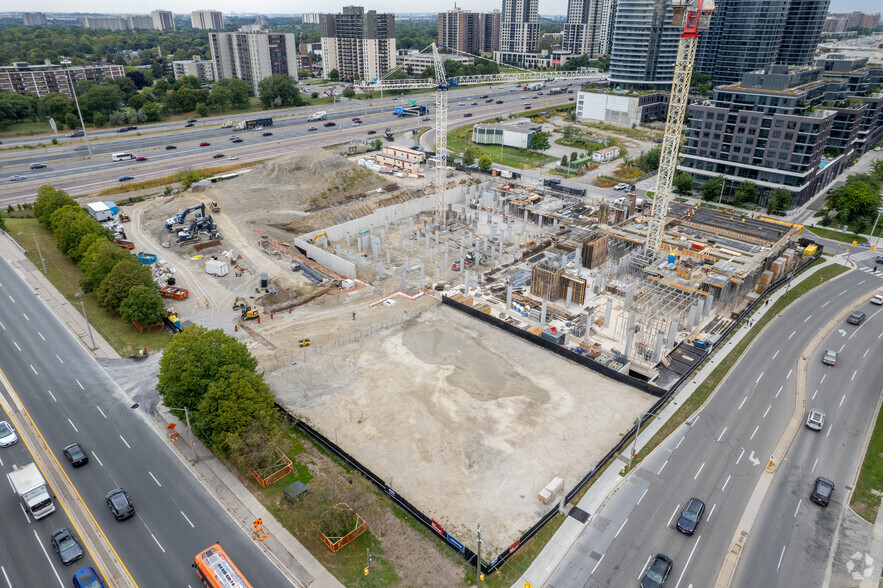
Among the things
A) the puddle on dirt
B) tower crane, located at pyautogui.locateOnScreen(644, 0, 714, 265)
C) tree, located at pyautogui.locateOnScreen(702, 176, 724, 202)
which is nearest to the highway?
tree, located at pyautogui.locateOnScreen(702, 176, 724, 202)

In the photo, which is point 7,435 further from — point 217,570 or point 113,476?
point 217,570

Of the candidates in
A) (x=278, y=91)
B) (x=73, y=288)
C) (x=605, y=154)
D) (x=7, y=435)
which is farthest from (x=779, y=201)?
(x=278, y=91)

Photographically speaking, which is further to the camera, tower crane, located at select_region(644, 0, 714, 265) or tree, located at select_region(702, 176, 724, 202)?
tree, located at select_region(702, 176, 724, 202)

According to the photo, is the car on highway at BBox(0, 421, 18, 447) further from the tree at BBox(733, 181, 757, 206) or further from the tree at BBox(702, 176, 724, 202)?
the tree at BBox(733, 181, 757, 206)

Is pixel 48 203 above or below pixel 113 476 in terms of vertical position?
above

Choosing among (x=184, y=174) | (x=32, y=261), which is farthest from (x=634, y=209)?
(x=32, y=261)

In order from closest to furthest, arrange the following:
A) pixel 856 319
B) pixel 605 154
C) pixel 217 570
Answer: pixel 217 570
pixel 856 319
pixel 605 154

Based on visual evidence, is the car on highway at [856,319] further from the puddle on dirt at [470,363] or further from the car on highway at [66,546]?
the car on highway at [66,546]
